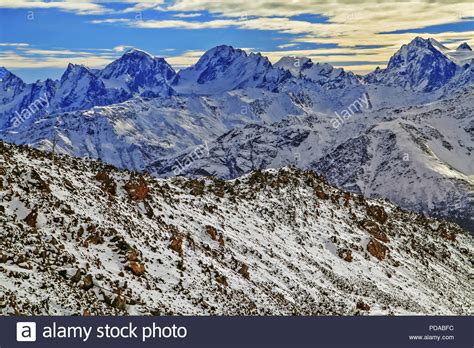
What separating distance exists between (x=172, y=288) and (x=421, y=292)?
156ft

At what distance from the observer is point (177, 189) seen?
71812 millimetres

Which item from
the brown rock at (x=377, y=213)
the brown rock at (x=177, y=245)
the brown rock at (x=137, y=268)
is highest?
the brown rock at (x=137, y=268)

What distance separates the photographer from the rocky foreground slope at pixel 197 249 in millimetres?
36094

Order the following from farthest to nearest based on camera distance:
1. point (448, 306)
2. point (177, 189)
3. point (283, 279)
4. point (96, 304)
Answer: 1. point (448, 306)
2. point (177, 189)
3. point (283, 279)
4. point (96, 304)

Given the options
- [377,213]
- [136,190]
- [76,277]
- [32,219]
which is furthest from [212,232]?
[377,213]

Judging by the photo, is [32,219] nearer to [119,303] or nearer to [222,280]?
[119,303]

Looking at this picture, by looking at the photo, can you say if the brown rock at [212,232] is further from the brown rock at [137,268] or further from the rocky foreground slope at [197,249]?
the brown rock at [137,268]

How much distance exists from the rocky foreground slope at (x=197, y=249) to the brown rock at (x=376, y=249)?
0.17 m

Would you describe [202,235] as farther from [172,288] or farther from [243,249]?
[172,288]

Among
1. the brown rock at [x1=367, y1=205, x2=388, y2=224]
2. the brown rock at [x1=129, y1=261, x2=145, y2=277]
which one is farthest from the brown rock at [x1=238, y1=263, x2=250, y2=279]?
the brown rock at [x1=367, y1=205, x2=388, y2=224]

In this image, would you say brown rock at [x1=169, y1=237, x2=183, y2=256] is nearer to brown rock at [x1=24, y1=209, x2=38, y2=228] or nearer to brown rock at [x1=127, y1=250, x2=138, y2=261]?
brown rock at [x1=127, y1=250, x2=138, y2=261]

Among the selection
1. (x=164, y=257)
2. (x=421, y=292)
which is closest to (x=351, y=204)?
(x=421, y=292)

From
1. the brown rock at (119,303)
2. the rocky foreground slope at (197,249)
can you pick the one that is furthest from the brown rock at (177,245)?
the brown rock at (119,303)

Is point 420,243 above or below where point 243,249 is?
below
